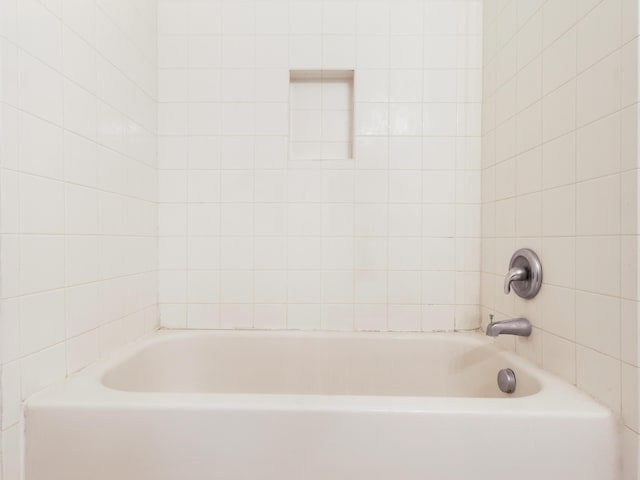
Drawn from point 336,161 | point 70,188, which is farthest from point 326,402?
point 336,161

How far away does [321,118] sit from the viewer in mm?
1671

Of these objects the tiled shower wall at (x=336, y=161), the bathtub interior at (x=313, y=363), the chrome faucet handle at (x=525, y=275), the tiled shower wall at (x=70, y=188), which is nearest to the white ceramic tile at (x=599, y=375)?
the chrome faucet handle at (x=525, y=275)

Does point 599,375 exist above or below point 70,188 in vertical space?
below

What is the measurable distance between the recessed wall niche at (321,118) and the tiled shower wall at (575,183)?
0.64m

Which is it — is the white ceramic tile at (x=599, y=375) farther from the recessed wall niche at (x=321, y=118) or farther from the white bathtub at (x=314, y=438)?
the recessed wall niche at (x=321, y=118)

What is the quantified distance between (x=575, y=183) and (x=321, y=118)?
1077 mm

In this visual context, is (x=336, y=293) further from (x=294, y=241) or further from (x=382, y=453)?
(x=382, y=453)

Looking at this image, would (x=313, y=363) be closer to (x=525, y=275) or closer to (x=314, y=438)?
(x=314, y=438)

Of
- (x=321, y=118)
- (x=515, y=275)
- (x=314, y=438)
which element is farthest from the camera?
(x=321, y=118)

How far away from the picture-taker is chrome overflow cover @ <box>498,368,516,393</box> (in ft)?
3.69

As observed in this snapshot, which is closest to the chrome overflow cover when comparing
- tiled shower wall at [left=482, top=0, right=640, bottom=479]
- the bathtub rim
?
→ tiled shower wall at [left=482, top=0, right=640, bottom=479]

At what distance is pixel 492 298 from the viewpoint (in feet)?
4.71

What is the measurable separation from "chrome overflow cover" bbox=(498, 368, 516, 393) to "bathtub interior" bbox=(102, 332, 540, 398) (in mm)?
246

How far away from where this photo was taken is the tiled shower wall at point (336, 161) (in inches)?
60.9
